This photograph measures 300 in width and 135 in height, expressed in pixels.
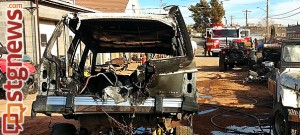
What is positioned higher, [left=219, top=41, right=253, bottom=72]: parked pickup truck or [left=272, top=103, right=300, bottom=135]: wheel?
[left=219, top=41, right=253, bottom=72]: parked pickup truck

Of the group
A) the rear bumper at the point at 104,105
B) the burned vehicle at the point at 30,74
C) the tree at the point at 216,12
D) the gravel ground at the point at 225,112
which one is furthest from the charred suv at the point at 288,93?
the tree at the point at 216,12

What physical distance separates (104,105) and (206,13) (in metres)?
67.6

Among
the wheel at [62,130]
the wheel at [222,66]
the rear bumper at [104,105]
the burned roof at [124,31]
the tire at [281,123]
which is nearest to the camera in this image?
the rear bumper at [104,105]

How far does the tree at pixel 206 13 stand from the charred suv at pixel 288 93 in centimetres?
5793

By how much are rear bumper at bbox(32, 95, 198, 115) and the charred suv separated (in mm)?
1818

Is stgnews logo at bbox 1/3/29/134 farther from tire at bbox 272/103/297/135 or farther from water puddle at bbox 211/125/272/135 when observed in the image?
tire at bbox 272/103/297/135

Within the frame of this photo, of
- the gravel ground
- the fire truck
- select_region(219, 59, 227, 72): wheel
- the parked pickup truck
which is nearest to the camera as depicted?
the gravel ground

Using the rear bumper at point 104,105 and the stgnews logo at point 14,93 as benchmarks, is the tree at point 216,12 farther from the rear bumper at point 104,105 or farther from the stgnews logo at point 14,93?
the rear bumper at point 104,105

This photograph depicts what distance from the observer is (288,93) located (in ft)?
19.9

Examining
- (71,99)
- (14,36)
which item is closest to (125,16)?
(71,99)

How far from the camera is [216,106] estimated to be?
10.5 metres

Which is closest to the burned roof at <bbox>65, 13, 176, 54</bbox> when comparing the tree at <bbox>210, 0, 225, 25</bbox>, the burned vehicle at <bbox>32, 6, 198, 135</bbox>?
the burned vehicle at <bbox>32, 6, 198, 135</bbox>

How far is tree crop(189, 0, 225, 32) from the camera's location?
68250 mm

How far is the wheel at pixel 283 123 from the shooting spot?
5895mm
